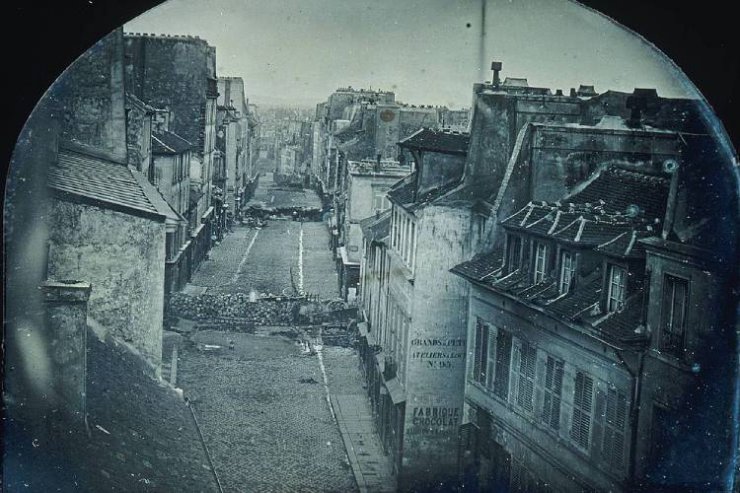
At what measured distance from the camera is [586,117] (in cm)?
2044

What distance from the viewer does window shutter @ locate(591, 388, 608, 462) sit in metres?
14.8

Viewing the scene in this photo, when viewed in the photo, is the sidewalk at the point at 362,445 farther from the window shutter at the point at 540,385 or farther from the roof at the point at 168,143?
the roof at the point at 168,143

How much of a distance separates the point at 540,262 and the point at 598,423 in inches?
140

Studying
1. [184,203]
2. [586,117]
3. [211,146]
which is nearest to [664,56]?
[586,117]

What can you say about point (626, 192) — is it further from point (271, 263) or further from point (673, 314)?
point (271, 263)

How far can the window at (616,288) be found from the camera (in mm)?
14598

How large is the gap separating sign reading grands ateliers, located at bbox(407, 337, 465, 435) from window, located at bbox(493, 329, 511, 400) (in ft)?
7.03

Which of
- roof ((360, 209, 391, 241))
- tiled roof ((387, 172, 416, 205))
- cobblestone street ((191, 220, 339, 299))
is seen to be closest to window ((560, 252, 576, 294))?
tiled roof ((387, 172, 416, 205))

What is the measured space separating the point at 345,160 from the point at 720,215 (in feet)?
118

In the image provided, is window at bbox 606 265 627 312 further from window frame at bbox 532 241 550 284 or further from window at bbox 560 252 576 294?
window frame at bbox 532 241 550 284

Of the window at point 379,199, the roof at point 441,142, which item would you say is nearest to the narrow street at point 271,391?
the window at point 379,199

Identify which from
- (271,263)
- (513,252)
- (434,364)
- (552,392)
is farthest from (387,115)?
(552,392)

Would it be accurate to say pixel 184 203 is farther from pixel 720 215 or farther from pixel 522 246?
pixel 720 215

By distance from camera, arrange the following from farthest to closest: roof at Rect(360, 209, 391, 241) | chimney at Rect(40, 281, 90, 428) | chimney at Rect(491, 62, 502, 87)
Answer: 1. roof at Rect(360, 209, 391, 241)
2. chimney at Rect(491, 62, 502, 87)
3. chimney at Rect(40, 281, 90, 428)
